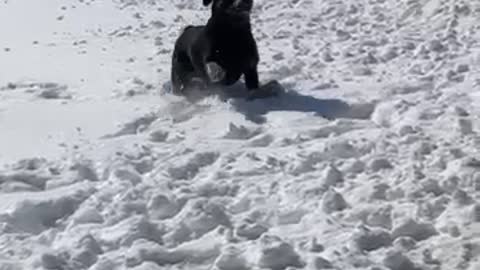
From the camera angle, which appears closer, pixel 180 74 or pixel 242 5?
pixel 242 5

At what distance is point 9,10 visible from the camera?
1476 centimetres

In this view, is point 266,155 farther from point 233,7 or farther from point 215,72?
point 233,7

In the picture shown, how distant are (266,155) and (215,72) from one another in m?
1.74

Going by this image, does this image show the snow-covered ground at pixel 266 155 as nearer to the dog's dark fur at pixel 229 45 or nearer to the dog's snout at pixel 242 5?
the dog's dark fur at pixel 229 45

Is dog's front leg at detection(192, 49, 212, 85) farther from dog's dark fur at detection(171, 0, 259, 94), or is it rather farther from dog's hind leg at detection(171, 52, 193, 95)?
dog's hind leg at detection(171, 52, 193, 95)

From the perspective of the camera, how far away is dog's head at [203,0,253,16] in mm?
8289

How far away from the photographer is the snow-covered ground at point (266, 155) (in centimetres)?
521

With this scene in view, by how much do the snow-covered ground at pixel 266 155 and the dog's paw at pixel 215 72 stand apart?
0.64 feet

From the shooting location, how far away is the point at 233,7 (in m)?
8.32

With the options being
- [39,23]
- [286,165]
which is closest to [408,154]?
[286,165]

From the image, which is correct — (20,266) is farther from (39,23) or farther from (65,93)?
(39,23)

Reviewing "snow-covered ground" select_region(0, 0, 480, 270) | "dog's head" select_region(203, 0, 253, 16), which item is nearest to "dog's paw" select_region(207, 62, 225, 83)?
"snow-covered ground" select_region(0, 0, 480, 270)

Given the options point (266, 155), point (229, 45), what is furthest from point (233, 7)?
point (266, 155)

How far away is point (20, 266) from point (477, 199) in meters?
2.49
